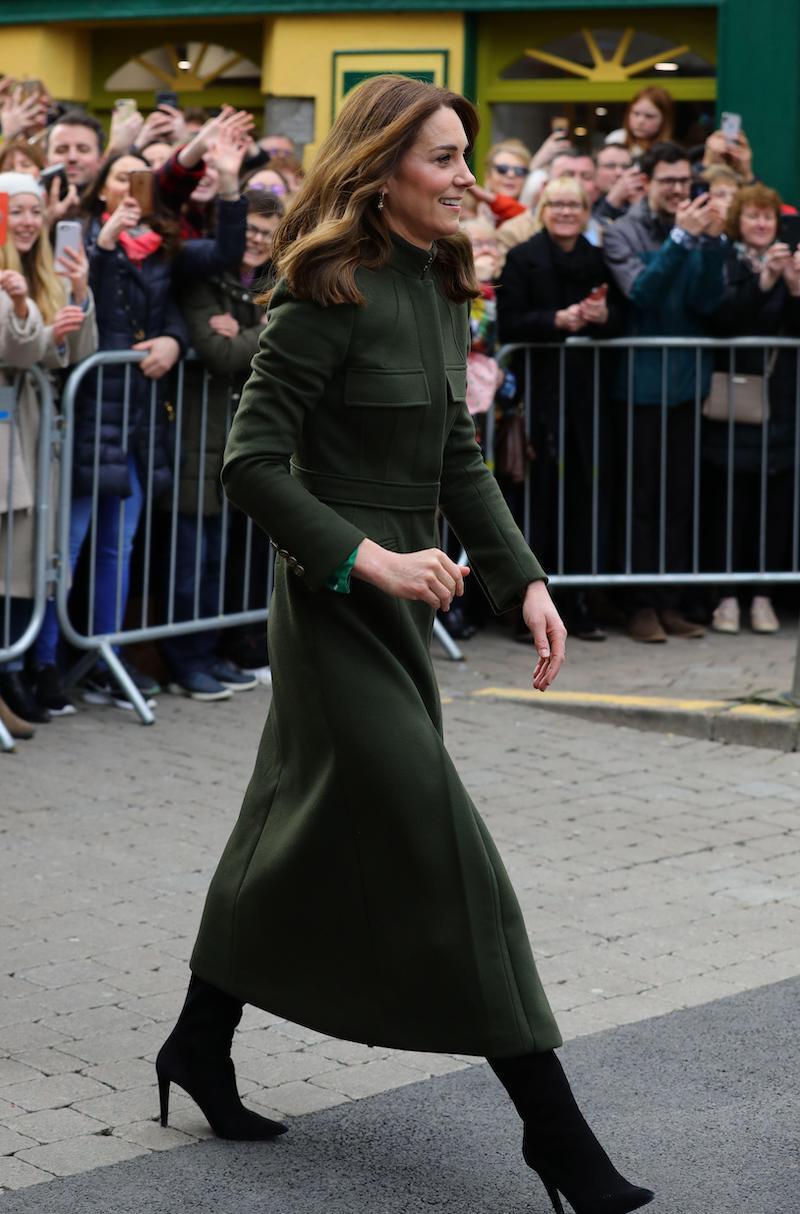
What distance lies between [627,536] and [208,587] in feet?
8.40

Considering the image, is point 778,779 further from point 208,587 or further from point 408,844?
point 408,844

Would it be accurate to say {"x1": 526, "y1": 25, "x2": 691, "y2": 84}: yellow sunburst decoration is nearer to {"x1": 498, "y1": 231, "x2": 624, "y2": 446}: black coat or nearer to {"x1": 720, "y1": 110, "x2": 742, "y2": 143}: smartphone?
{"x1": 720, "y1": 110, "x2": 742, "y2": 143}: smartphone

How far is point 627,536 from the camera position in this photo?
36.0ft

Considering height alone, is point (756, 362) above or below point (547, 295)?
below

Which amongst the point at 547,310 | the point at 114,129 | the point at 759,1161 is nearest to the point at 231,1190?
the point at 759,1161

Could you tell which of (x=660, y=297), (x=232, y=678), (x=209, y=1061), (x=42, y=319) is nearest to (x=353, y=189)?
(x=209, y=1061)

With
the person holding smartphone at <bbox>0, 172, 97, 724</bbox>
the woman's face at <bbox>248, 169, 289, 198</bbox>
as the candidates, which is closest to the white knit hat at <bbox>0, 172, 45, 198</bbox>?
the person holding smartphone at <bbox>0, 172, 97, 724</bbox>

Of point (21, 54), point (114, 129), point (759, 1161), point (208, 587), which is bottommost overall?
point (759, 1161)

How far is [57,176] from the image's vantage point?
29.2 ft

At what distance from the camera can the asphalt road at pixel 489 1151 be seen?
13.3 ft

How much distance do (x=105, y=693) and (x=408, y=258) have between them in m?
5.44

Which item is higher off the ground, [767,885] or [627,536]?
[627,536]

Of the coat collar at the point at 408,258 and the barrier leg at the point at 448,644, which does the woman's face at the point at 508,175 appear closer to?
the barrier leg at the point at 448,644

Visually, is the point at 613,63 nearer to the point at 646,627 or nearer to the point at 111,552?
the point at 646,627
